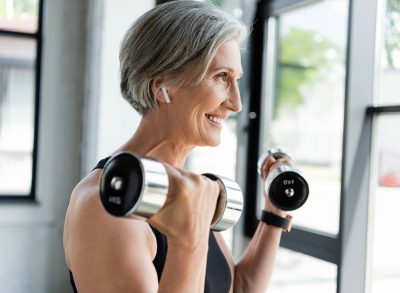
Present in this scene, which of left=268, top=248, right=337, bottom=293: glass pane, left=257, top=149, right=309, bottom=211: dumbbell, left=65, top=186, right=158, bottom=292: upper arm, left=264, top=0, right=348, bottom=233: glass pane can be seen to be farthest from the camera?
left=264, top=0, right=348, bottom=233: glass pane

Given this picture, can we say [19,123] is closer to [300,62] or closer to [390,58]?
[300,62]

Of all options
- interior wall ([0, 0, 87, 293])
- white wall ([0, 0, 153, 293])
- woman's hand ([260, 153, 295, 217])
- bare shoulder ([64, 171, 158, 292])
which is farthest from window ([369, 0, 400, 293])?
interior wall ([0, 0, 87, 293])

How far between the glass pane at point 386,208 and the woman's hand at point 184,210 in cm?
102

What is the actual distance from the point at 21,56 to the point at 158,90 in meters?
1.65

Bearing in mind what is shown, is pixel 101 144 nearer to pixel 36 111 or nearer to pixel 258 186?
pixel 36 111

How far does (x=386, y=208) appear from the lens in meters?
1.57

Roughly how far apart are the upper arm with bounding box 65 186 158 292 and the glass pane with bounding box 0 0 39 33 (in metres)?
1.77

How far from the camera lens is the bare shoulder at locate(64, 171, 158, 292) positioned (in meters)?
0.76

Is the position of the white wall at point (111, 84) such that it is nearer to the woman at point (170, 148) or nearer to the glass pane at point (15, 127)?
the glass pane at point (15, 127)

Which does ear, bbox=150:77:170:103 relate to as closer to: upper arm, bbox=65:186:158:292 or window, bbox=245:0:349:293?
upper arm, bbox=65:186:158:292

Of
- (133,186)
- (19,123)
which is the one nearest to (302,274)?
(19,123)

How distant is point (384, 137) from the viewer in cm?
157

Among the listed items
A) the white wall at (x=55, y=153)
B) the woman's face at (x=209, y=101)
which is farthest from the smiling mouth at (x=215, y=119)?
the white wall at (x=55, y=153)

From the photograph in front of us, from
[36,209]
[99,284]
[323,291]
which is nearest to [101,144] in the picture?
[36,209]
